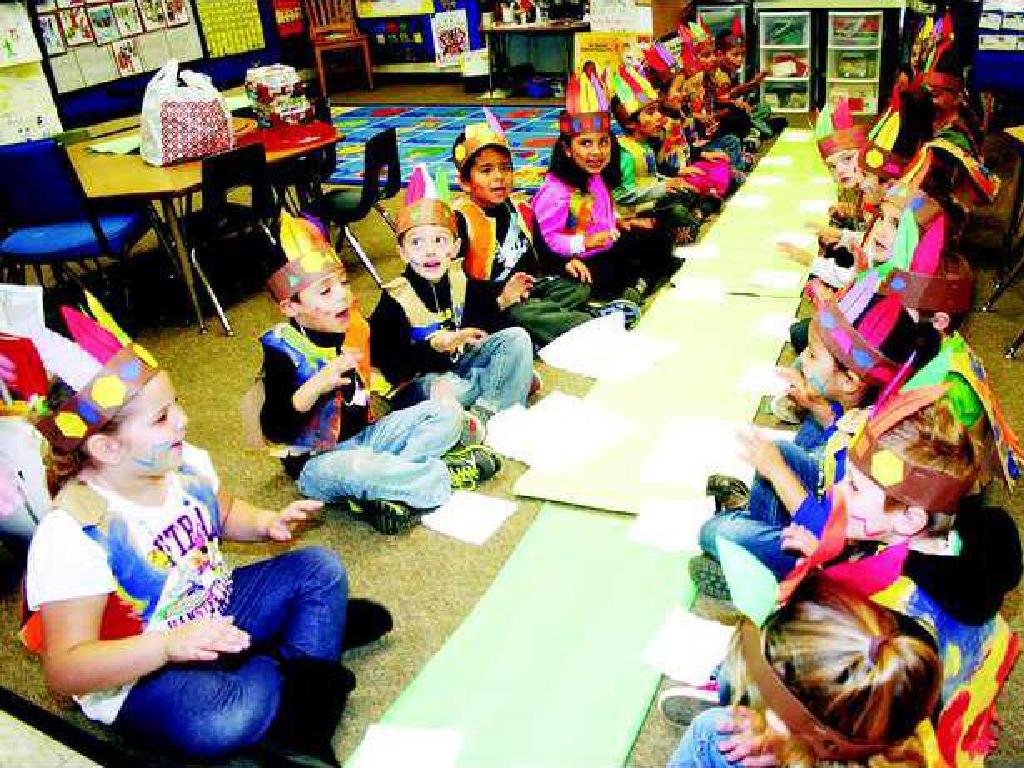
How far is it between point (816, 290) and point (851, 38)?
4.68 m

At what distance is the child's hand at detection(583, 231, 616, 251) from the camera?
371 cm

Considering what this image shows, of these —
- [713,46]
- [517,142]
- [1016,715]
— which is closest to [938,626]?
[1016,715]

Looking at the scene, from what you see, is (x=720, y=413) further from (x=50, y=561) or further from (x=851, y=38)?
(x=851, y=38)

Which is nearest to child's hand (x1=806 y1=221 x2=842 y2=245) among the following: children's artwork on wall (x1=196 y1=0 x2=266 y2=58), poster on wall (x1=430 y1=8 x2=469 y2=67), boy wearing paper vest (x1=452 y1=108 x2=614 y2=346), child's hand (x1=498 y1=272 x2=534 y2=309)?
boy wearing paper vest (x1=452 y1=108 x2=614 y2=346)

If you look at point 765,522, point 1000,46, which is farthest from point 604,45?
point 765,522

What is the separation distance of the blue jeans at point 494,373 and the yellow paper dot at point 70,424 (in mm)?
1350

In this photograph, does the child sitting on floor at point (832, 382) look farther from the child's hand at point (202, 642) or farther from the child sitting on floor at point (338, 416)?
the child's hand at point (202, 642)

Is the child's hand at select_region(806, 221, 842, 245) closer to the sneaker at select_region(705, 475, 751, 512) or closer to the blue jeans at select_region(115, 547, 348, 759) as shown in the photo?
the sneaker at select_region(705, 475, 751, 512)

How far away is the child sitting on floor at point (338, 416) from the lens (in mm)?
2324

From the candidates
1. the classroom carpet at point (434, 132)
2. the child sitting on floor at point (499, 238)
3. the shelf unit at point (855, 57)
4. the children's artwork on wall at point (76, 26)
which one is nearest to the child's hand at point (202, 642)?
the child sitting on floor at point (499, 238)

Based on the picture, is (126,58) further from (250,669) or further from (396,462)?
(250,669)

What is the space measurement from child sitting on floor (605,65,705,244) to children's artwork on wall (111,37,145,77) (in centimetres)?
454

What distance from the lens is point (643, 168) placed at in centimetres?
475

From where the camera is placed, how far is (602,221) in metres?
Answer: 3.76
